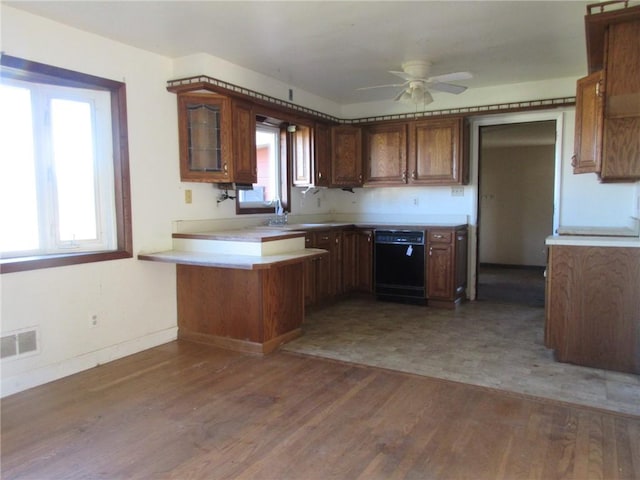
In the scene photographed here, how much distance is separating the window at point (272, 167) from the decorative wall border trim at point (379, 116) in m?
0.45

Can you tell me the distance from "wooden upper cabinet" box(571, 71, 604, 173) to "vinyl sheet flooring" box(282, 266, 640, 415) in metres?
1.41

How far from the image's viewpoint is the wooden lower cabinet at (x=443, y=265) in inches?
198

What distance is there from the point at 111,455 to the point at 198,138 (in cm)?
266

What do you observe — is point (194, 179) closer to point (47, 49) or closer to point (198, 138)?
point (198, 138)

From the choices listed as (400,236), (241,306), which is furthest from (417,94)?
(241,306)

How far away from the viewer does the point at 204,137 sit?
4031 mm

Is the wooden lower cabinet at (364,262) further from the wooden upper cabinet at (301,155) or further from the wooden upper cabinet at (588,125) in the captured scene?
the wooden upper cabinet at (588,125)

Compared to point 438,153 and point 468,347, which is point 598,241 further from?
point 438,153

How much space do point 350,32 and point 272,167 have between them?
7.15 ft

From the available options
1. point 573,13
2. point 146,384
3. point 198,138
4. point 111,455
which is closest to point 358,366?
point 146,384

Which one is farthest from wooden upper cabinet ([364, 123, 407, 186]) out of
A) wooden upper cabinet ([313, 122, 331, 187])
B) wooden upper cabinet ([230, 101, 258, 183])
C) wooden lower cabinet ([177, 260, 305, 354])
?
wooden lower cabinet ([177, 260, 305, 354])

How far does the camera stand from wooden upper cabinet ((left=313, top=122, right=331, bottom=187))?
540 cm

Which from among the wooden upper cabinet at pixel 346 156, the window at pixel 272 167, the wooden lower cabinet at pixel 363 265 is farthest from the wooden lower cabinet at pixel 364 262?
the window at pixel 272 167

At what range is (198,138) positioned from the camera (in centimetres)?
403
